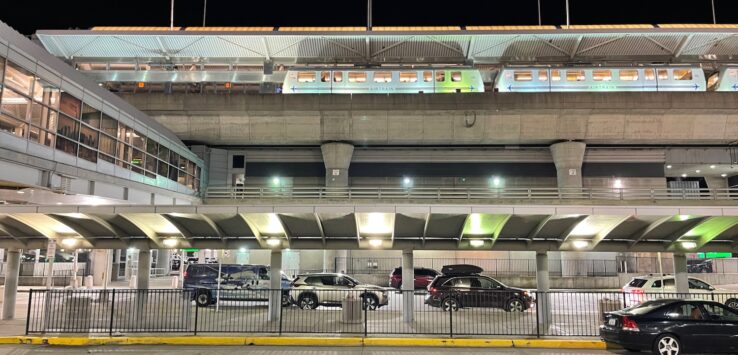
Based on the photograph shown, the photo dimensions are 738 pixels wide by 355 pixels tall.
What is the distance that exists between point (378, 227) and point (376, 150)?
968 inches

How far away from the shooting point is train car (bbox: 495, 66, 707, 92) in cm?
3650

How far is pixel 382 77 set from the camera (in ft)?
126

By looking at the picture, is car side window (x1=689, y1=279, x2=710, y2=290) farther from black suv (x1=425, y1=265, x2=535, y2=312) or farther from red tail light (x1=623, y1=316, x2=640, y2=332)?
red tail light (x1=623, y1=316, x2=640, y2=332)

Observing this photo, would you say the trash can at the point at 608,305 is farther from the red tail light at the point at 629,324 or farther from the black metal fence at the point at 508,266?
the black metal fence at the point at 508,266

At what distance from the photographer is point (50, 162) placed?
1410cm

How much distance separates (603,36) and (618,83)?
19.3 ft

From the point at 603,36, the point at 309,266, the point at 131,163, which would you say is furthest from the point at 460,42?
the point at 131,163

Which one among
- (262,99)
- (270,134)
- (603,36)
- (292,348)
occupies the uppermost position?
(603,36)

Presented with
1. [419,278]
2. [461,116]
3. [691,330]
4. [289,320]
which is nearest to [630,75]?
[461,116]

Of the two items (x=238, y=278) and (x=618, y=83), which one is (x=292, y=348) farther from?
(x=618, y=83)

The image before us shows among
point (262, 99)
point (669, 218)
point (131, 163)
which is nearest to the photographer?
point (669, 218)

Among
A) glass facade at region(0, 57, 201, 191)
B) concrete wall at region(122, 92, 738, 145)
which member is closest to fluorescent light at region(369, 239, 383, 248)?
glass facade at region(0, 57, 201, 191)

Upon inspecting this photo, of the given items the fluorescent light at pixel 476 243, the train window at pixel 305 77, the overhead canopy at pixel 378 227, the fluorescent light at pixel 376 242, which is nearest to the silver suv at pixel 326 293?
the fluorescent light at pixel 376 242

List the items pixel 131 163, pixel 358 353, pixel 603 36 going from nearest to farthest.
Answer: pixel 358 353, pixel 131 163, pixel 603 36
